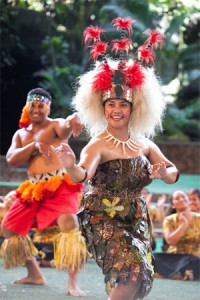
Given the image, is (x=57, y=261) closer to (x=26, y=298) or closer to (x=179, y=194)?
(x=26, y=298)

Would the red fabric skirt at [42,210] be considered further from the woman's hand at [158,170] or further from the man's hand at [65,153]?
the man's hand at [65,153]

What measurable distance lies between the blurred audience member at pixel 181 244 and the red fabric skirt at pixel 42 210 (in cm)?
104

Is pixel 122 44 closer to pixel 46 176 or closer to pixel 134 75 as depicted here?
pixel 134 75

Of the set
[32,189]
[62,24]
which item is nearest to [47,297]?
[32,189]

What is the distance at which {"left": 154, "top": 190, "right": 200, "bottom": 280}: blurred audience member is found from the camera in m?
5.64

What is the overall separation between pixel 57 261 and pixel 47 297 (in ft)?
0.99

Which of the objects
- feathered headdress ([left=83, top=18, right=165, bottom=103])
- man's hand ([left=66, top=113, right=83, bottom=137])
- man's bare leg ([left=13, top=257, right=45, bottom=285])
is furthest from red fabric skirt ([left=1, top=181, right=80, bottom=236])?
feathered headdress ([left=83, top=18, right=165, bottom=103])

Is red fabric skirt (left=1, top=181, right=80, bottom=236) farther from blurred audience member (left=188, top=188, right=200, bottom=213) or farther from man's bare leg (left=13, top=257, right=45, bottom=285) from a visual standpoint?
blurred audience member (left=188, top=188, right=200, bottom=213)

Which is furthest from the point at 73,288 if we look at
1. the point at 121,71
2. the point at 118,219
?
the point at 121,71

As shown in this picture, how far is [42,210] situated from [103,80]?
163 centimetres

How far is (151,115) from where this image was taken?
12.1ft

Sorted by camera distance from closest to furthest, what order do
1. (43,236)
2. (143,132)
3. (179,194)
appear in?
1. (143,132)
2. (179,194)
3. (43,236)

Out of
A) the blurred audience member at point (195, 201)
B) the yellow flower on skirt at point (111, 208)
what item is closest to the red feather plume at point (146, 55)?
the yellow flower on skirt at point (111, 208)

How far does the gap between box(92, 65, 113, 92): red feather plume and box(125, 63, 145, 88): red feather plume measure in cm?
8
